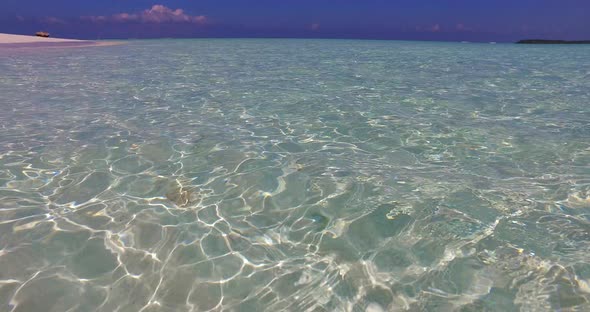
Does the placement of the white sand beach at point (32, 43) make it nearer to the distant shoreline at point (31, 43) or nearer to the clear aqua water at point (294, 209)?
the distant shoreline at point (31, 43)

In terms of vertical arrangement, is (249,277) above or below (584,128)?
below

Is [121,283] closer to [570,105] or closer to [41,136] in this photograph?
[41,136]

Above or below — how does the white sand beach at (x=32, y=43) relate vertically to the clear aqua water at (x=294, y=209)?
above

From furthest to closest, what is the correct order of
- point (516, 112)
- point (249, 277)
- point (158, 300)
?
point (516, 112)
point (249, 277)
point (158, 300)

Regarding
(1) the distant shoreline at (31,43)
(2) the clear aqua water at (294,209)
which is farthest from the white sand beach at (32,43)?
(2) the clear aqua water at (294,209)

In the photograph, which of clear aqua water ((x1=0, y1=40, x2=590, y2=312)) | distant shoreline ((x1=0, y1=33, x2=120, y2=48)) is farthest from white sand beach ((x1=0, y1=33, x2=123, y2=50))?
clear aqua water ((x1=0, y1=40, x2=590, y2=312))

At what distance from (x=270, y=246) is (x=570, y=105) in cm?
923

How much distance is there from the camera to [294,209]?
4.15 metres

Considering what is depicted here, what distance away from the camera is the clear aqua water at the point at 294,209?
9.66ft

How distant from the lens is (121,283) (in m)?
3.03

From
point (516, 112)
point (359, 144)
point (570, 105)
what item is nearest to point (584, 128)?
point (516, 112)

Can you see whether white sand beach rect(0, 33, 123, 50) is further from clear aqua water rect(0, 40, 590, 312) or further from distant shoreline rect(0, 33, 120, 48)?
clear aqua water rect(0, 40, 590, 312)

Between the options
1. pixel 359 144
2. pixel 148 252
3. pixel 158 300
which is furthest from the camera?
pixel 359 144

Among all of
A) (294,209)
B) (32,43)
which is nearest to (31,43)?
(32,43)
